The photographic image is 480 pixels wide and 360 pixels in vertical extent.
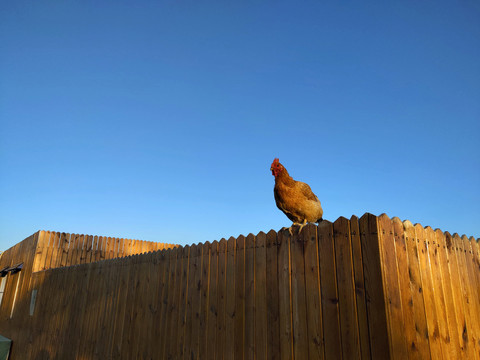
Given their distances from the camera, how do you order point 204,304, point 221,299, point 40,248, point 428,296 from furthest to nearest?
1. point 40,248
2. point 204,304
3. point 221,299
4. point 428,296

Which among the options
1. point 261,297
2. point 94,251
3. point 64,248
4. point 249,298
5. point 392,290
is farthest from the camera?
point 94,251

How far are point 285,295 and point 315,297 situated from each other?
0.34 meters

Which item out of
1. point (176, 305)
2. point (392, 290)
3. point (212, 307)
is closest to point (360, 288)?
point (392, 290)

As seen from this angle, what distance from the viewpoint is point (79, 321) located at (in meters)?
6.40

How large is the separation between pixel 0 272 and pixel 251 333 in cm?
1403

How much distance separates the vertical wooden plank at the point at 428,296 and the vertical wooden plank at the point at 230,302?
1.79 m

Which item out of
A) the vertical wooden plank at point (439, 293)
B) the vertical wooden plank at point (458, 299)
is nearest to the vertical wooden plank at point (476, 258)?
the vertical wooden plank at point (458, 299)

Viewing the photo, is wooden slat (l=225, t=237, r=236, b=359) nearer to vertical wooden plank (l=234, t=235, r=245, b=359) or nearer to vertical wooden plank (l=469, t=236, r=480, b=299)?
vertical wooden plank (l=234, t=235, r=245, b=359)

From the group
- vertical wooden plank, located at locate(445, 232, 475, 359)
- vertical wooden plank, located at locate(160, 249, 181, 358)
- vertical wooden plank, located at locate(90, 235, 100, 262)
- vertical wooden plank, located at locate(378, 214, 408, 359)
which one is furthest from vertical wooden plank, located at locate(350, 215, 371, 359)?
vertical wooden plank, located at locate(90, 235, 100, 262)

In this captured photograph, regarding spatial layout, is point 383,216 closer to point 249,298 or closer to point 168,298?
point 249,298

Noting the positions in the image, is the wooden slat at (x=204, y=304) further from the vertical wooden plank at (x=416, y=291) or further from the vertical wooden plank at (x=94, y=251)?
the vertical wooden plank at (x=94, y=251)

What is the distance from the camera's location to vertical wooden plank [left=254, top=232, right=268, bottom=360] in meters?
2.99

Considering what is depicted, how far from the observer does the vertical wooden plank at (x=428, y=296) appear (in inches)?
94.0

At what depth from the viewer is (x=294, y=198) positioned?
3.59 m
